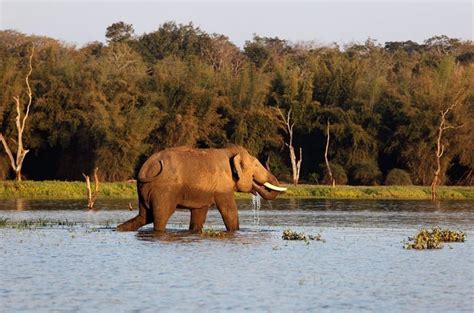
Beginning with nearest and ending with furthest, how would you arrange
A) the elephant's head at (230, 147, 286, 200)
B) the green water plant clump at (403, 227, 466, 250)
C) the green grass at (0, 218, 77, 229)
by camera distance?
1. the green water plant clump at (403, 227, 466, 250)
2. the elephant's head at (230, 147, 286, 200)
3. the green grass at (0, 218, 77, 229)

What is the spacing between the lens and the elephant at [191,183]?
2405 centimetres

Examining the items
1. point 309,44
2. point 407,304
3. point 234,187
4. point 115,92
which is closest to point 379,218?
point 234,187

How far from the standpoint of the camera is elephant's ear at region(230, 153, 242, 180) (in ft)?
82.1

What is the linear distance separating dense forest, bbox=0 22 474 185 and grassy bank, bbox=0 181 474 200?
3.76 metres

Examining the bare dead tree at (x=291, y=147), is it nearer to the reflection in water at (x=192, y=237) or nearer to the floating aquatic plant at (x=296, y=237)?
the reflection in water at (x=192, y=237)

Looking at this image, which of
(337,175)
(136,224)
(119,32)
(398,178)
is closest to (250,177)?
(136,224)

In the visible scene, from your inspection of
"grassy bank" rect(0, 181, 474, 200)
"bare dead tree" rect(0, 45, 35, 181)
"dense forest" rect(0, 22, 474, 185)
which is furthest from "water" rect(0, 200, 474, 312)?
"dense forest" rect(0, 22, 474, 185)

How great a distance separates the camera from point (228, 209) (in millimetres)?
24859

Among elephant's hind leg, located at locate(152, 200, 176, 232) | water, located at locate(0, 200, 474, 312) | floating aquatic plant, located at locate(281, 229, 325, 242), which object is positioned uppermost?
elephant's hind leg, located at locate(152, 200, 176, 232)

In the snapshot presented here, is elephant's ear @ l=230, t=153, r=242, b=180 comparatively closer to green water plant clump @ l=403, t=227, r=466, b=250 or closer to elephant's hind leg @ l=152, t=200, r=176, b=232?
elephant's hind leg @ l=152, t=200, r=176, b=232

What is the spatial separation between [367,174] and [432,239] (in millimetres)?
29655

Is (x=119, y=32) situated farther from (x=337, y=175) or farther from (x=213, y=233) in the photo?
(x=213, y=233)

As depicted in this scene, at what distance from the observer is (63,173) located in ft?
169

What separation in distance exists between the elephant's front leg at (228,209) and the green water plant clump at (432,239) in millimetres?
4010
